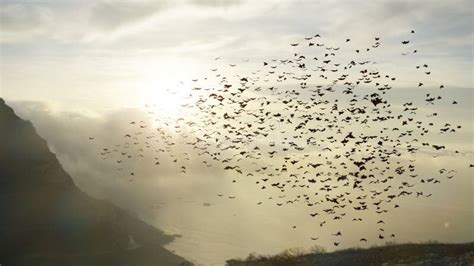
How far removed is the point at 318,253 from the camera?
→ 175 ft

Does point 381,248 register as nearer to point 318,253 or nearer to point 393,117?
point 318,253

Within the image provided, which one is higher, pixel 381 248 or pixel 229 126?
pixel 229 126

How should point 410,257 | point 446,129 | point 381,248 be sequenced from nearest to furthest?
point 446,129 → point 410,257 → point 381,248

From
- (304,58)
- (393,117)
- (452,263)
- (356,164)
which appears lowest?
(452,263)

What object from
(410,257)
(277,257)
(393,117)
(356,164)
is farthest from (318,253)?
(393,117)

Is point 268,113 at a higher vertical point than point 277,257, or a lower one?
higher

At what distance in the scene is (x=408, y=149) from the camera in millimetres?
41594

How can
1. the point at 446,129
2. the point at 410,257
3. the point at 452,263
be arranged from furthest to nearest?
the point at 410,257
the point at 452,263
the point at 446,129

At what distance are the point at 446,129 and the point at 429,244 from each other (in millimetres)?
17026

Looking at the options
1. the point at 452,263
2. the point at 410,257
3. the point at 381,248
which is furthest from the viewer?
the point at 381,248

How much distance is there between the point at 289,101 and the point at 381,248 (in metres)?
19.3

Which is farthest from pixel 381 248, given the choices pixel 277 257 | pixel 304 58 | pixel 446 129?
pixel 304 58

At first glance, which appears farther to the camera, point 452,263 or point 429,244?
point 429,244

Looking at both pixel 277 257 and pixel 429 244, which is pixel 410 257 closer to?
pixel 429 244
